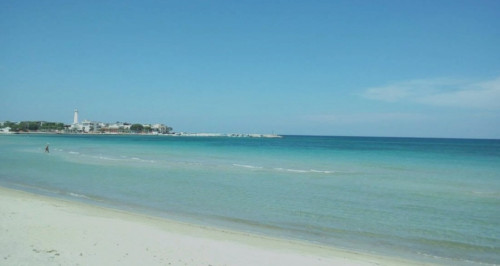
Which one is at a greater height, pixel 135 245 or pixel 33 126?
pixel 33 126

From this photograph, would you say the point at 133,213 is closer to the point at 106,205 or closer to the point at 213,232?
the point at 106,205

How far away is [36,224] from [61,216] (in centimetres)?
128

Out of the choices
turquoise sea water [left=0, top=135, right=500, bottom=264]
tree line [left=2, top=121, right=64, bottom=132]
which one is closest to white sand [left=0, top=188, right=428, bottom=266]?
turquoise sea water [left=0, top=135, right=500, bottom=264]

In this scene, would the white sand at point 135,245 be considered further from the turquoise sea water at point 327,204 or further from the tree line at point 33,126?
the tree line at point 33,126

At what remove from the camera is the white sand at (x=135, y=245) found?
723 cm

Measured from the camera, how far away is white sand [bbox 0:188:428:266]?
723 centimetres

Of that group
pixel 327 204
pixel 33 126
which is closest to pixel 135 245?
pixel 327 204

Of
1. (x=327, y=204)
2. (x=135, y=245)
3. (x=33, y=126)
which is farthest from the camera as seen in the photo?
(x=33, y=126)

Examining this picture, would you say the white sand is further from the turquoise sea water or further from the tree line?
the tree line

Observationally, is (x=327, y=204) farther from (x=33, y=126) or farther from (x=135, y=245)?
(x=33, y=126)

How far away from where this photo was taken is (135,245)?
27.1 ft

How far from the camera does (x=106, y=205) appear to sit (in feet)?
46.2

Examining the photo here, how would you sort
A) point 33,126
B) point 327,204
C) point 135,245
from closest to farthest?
1. point 135,245
2. point 327,204
3. point 33,126

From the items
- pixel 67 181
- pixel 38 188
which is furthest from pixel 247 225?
pixel 67 181
